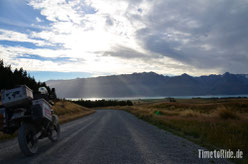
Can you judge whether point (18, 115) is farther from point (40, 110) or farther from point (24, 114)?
point (40, 110)

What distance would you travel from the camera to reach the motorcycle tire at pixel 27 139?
661cm

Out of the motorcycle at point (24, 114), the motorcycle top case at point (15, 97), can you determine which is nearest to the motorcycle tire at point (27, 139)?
the motorcycle at point (24, 114)

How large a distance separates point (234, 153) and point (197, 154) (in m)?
1.50

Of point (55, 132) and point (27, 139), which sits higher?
point (27, 139)

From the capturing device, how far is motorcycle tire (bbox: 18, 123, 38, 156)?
21.7 feet

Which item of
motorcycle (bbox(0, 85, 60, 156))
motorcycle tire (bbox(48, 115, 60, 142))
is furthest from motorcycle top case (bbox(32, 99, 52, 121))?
motorcycle tire (bbox(48, 115, 60, 142))

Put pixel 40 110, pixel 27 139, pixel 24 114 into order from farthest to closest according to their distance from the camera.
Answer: pixel 40 110 < pixel 24 114 < pixel 27 139

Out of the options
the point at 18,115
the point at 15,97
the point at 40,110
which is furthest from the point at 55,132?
the point at 15,97

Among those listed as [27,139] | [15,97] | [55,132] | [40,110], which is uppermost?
[15,97]

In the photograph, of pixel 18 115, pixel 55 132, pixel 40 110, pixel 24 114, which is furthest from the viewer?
pixel 55 132

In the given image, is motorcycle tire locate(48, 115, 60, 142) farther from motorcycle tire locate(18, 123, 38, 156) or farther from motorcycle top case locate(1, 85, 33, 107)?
motorcycle top case locate(1, 85, 33, 107)

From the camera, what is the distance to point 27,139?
23.4ft

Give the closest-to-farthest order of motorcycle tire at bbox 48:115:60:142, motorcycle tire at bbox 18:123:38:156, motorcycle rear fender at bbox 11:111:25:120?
1. motorcycle tire at bbox 18:123:38:156
2. motorcycle rear fender at bbox 11:111:25:120
3. motorcycle tire at bbox 48:115:60:142

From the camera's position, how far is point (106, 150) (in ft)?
25.5
